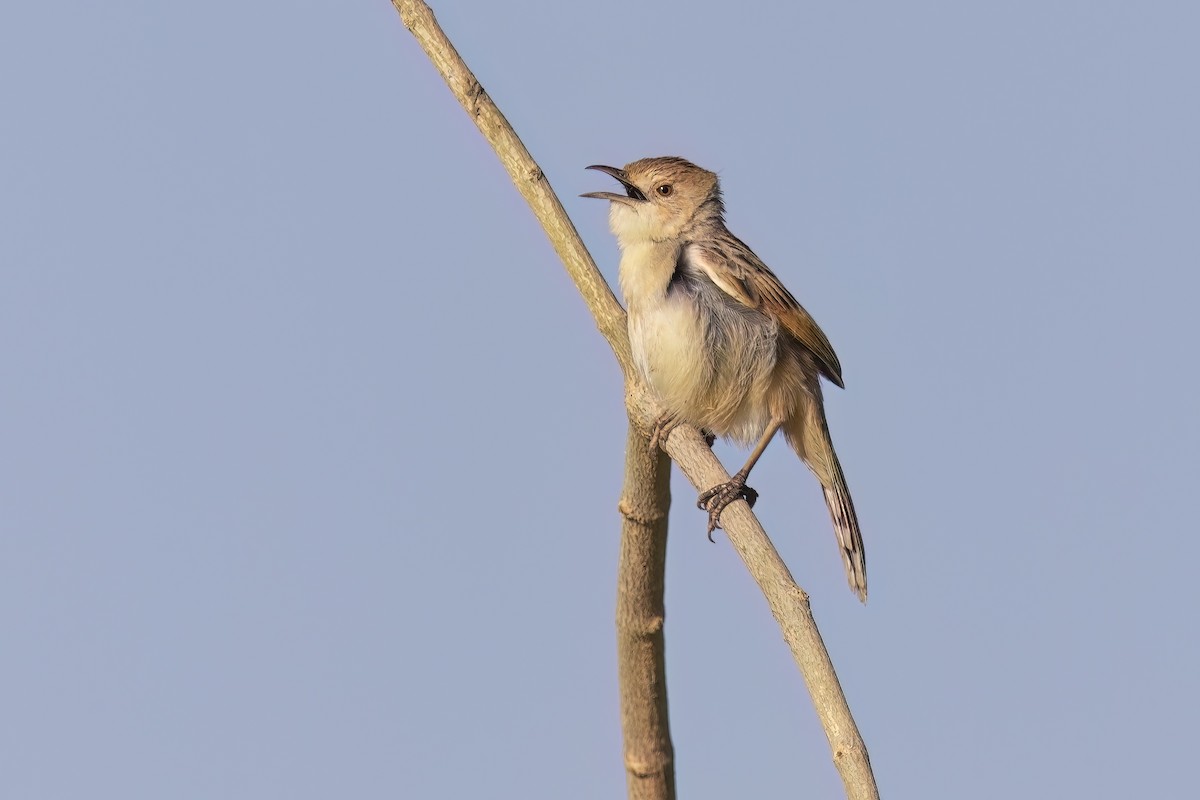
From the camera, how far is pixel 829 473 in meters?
7.18

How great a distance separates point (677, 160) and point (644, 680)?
286 cm

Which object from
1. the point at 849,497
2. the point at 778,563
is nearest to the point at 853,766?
the point at 778,563

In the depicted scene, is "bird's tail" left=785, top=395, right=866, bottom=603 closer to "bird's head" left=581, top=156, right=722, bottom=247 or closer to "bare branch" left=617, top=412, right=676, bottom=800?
"bird's head" left=581, top=156, right=722, bottom=247

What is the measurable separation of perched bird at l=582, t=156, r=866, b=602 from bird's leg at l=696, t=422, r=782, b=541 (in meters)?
0.01

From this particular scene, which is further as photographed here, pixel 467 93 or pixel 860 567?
pixel 860 567

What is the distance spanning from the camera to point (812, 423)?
23.4ft

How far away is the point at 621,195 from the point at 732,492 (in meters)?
2.19

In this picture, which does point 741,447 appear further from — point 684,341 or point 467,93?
point 467,93

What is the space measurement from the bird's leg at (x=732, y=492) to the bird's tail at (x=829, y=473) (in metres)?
0.21

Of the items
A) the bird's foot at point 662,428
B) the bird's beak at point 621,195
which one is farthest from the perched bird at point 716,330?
the bird's foot at point 662,428

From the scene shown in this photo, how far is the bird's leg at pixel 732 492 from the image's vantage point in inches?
217

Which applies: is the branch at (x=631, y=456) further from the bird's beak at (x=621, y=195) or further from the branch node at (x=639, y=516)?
the bird's beak at (x=621, y=195)

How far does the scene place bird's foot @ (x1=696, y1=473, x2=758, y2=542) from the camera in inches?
213

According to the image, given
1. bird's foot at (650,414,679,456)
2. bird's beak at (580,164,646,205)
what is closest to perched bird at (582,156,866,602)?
bird's beak at (580,164,646,205)
